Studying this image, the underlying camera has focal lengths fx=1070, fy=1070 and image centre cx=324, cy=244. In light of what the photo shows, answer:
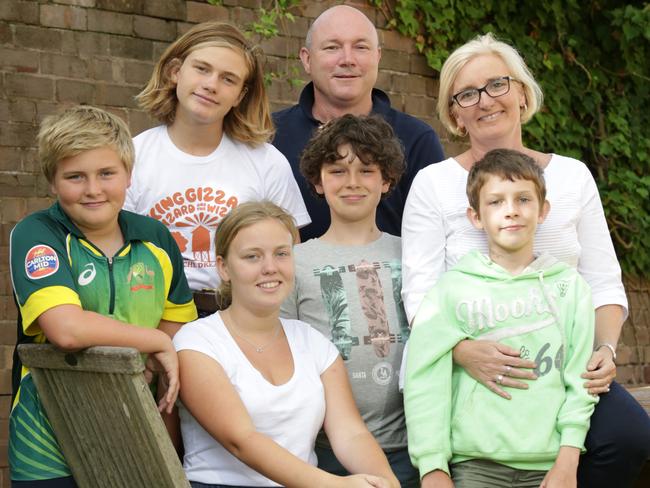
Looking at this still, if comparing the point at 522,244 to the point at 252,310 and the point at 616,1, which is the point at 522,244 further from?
the point at 616,1

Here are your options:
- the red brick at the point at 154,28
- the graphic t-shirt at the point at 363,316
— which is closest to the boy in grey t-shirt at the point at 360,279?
the graphic t-shirt at the point at 363,316

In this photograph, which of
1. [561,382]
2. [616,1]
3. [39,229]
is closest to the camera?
[39,229]

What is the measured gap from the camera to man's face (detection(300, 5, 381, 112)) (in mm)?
3887

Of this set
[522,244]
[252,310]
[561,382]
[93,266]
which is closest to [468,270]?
[522,244]

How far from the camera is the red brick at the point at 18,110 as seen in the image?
4.76 metres

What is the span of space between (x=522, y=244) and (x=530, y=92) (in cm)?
63

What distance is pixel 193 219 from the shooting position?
3.19 metres

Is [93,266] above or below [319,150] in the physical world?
below

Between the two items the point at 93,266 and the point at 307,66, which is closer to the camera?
the point at 93,266

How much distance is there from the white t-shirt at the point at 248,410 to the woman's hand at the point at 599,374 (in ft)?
2.31

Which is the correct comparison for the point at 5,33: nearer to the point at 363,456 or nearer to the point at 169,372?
the point at 169,372

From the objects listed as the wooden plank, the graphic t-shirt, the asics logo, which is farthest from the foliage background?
the wooden plank

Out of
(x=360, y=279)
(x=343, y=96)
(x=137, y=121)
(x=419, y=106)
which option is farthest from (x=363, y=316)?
(x=419, y=106)

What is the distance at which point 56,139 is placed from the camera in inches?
107
